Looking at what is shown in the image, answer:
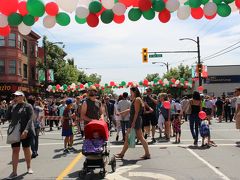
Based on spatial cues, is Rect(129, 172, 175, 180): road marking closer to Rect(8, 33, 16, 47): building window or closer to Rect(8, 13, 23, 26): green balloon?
Rect(8, 13, 23, 26): green balloon

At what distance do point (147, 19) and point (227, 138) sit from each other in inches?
305

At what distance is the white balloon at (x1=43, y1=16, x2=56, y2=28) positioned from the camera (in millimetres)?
9352

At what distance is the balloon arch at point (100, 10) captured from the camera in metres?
8.98

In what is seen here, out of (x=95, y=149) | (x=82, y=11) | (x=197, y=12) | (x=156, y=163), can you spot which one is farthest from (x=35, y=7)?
(x=156, y=163)

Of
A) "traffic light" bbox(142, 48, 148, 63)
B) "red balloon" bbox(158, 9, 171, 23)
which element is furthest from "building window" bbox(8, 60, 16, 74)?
"red balloon" bbox(158, 9, 171, 23)

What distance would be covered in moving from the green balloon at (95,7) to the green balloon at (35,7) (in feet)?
3.44

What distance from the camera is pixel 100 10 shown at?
30.4ft

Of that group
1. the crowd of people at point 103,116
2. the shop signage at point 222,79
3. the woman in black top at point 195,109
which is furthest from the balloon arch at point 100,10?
the shop signage at point 222,79

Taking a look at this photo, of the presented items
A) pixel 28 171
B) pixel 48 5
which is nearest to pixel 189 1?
pixel 48 5

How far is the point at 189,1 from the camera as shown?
9.30 m

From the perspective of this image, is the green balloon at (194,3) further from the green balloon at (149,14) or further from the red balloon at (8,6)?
the red balloon at (8,6)

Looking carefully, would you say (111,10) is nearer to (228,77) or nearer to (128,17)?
(128,17)

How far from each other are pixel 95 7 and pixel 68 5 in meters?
0.63

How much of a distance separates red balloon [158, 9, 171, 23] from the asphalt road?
11.2 ft
